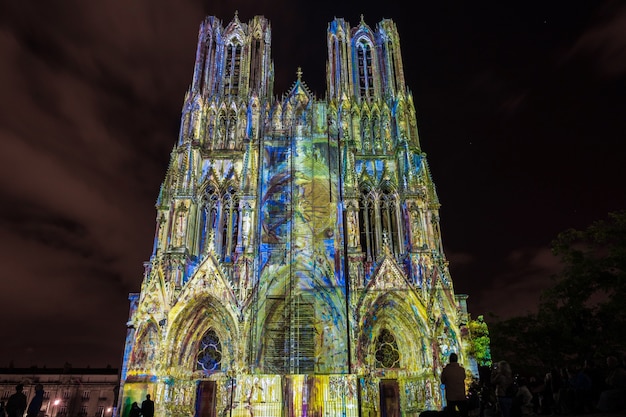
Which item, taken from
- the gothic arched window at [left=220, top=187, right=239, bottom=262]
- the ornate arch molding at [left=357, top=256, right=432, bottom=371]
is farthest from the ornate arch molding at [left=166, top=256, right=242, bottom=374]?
the ornate arch molding at [left=357, top=256, right=432, bottom=371]

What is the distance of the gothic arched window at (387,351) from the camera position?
24.6 meters

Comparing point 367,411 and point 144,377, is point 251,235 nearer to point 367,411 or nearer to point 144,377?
point 144,377

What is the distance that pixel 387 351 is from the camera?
24.8 meters

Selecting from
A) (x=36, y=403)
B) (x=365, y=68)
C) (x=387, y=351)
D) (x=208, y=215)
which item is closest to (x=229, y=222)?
(x=208, y=215)

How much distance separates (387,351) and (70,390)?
35.1 metres

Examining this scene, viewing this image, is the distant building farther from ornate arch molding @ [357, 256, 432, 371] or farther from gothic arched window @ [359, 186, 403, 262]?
ornate arch molding @ [357, 256, 432, 371]

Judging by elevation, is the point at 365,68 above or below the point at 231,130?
above

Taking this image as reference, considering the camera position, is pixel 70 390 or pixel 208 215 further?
pixel 70 390

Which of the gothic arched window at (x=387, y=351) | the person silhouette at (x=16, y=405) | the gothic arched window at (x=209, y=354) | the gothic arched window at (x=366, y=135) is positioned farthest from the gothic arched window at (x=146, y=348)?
the gothic arched window at (x=366, y=135)

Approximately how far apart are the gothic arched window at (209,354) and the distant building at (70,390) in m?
24.5

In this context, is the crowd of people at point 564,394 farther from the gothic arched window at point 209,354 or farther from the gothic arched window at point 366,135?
the gothic arched window at point 366,135

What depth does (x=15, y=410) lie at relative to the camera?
13125mm

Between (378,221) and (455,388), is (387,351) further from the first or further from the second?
(455,388)

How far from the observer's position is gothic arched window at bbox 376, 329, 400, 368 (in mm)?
24609
